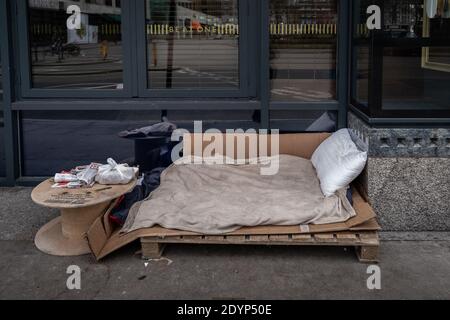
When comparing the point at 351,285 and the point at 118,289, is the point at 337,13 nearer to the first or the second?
the point at 351,285

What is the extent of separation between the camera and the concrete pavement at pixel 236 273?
4250 mm

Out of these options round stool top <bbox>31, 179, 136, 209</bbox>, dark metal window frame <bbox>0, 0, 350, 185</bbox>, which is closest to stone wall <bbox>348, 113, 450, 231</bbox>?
dark metal window frame <bbox>0, 0, 350, 185</bbox>

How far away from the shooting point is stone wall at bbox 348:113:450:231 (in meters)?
5.21

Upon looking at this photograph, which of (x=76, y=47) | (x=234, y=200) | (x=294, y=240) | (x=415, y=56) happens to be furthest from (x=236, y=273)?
(x=76, y=47)

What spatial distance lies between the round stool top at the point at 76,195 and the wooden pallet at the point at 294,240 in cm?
52

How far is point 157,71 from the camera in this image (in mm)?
6625

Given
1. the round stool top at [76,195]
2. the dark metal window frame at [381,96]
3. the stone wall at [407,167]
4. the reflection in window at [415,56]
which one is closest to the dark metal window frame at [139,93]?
the reflection in window at [415,56]

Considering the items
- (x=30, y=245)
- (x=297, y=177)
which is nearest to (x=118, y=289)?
(x=30, y=245)

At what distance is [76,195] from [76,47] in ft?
7.42

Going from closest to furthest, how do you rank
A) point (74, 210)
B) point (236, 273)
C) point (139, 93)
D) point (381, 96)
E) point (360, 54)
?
1. point (236, 273)
2. point (74, 210)
3. point (381, 96)
4. point (360, 54)
5. point (139, 93)

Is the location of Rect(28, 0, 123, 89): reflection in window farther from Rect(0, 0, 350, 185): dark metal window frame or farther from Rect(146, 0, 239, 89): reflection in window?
Rect(146, 0, 239, 89): reflection in window

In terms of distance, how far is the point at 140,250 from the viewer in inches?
195
